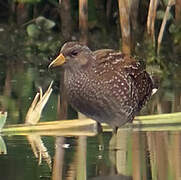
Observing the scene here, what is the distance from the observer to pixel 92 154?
6.34 meters

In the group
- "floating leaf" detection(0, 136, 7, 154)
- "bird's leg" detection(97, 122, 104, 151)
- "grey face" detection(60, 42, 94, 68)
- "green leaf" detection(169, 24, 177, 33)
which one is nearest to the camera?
"floating leaf" detection(0, 136, 7, 154)

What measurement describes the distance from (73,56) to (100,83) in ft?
0.89

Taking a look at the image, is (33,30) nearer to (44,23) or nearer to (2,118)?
(44,23)

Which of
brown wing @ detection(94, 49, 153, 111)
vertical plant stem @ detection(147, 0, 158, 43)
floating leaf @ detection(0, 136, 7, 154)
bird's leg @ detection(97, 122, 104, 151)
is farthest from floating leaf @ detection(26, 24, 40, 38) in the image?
floating leaf @ detection(0, 136, 7, 154)

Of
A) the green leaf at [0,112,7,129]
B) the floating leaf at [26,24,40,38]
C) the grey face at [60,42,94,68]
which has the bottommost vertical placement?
the green leaf at [0,112,7,129]

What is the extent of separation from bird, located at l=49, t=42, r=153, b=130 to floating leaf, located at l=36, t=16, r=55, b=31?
187 inches

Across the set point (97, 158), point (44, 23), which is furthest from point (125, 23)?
point (97, 158)

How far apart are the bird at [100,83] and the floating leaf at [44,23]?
4.74m

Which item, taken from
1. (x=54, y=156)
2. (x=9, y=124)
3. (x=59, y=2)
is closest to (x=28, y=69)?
(x=59, y=2)

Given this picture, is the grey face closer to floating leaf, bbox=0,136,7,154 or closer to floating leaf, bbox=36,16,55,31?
floating leaf, bbox=0,136,7,154

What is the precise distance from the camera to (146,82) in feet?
23.6

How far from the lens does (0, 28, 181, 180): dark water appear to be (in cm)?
578

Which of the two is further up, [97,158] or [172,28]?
[172,28]

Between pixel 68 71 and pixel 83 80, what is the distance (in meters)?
0.13
